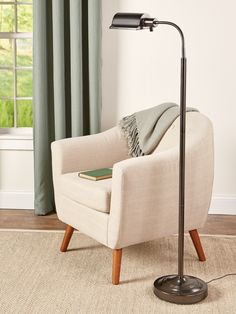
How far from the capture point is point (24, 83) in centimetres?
492

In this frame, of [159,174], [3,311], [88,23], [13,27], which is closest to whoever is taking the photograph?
[3,311]

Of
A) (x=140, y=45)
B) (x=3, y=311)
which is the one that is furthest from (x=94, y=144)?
(x=3, y=311)

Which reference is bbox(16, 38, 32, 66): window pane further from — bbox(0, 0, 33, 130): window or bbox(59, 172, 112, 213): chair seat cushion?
bbox(59, 172, 112, 213): chair seat cushion

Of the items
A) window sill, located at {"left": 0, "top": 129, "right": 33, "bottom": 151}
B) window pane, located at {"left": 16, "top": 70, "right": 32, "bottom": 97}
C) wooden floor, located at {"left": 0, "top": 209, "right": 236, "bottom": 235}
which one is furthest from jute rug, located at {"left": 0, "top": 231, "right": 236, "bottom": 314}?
window pane, located at {"left": 16, "top": 70, "right": 32, "bottom": 97}

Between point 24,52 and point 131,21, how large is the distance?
1.94 metres

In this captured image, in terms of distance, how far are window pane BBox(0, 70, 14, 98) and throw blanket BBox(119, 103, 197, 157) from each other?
1.23 m

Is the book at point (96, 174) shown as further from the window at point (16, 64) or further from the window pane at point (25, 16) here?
the window pane at point (25, 16)

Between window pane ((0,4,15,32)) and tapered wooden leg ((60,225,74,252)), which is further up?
window pane ((0,4,15,32))

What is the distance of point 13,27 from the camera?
190 inches

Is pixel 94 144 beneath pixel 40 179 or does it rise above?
above

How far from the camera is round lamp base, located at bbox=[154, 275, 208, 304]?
10.3 ft

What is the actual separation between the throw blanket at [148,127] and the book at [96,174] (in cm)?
31

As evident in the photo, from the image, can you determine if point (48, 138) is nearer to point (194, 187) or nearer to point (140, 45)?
point (140, 45)

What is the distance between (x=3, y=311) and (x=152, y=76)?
→ 87.0 inches
